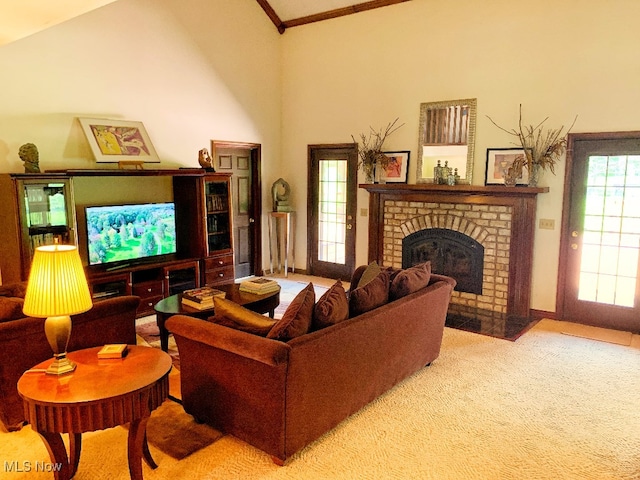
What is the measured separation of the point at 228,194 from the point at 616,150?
4.53 meters

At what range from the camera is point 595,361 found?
14.4 ft

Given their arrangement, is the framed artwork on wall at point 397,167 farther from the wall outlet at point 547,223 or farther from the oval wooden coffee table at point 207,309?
the oval wooden coffee table at point 207,309

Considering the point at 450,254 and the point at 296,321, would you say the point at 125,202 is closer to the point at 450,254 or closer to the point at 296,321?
the point at 296,321

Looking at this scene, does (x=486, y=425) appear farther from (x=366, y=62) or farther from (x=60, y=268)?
(x=366, y=62)

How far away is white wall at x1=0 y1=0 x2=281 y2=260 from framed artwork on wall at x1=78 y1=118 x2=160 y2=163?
0.13m

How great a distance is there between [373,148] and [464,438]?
14.8 ft

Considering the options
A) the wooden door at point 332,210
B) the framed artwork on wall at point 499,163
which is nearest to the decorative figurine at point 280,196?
the wooden door at point 332,210

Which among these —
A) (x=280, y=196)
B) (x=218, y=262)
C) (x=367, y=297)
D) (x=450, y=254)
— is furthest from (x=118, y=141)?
(x=450, y=254)

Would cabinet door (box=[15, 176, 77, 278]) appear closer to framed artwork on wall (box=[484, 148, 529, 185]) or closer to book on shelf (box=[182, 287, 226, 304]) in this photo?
book on shelf (box=[182, 287, 226, 304])

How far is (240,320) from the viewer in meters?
2.95

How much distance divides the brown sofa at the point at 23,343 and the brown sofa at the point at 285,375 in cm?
70

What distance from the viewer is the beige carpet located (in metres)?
2.77

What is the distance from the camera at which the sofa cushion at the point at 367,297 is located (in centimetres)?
337

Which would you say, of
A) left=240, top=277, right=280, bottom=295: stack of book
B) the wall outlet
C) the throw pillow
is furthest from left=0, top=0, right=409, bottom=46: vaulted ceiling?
the wall outlet
